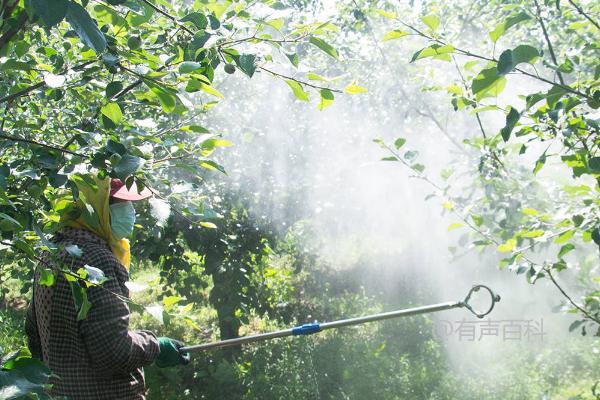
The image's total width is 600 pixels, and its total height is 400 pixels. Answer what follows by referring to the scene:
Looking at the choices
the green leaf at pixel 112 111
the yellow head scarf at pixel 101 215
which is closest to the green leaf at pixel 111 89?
the green leaf at pixel 112 111

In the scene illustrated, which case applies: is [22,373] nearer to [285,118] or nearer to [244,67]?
[244,67]

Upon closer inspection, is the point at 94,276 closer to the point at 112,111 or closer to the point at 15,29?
the point at 112,111

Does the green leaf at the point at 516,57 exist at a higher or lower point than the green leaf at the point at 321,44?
lower

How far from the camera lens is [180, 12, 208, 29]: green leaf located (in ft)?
4.40

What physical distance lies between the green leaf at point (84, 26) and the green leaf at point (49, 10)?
0.18 ft

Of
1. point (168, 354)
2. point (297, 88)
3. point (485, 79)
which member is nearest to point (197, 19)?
point (297, 88)

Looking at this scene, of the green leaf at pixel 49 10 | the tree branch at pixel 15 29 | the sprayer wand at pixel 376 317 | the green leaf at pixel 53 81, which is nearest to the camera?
the green leaf at pixel 49 10

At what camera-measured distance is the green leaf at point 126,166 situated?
134cm

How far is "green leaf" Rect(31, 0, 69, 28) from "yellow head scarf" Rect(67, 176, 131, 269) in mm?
1048

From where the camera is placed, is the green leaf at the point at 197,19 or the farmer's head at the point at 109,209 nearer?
the green leaf at the point at 197,19

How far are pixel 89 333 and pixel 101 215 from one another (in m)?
0.43

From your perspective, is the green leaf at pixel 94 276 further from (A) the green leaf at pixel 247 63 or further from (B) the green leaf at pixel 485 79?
(B) the green leaf at pixel 485 79

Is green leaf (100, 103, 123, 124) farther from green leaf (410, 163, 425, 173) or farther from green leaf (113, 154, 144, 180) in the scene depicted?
green leaf (410, 163, 425, 173)

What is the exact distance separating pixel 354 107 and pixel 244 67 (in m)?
5.31
